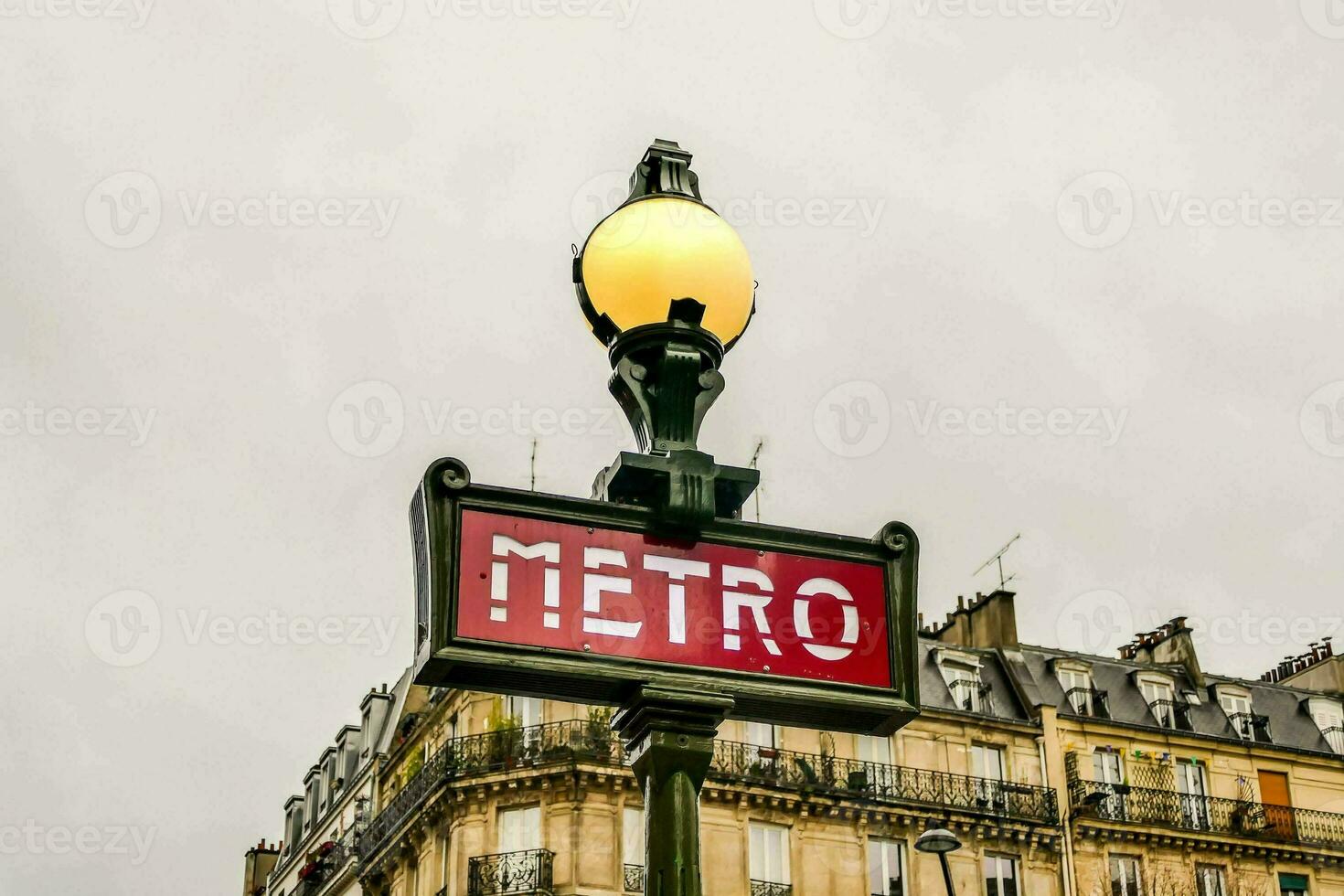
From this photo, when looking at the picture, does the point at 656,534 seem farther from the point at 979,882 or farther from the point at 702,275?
the point at 979,882

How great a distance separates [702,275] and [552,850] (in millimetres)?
30719

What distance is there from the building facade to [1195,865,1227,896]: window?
8 centimetres

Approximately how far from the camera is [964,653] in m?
41.5

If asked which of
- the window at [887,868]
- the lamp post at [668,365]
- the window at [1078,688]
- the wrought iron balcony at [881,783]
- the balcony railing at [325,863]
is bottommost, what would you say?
the lamp post at [668,365]

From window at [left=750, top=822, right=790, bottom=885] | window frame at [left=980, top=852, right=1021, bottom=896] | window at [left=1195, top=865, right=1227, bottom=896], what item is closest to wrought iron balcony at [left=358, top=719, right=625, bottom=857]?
window at [left=750, top=822, right=790, bottom=885]

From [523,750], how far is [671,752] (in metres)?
31.6

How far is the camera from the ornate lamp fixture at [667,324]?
5.44m

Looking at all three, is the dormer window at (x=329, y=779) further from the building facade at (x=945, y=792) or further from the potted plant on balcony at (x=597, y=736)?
the potted plant on balcony at (x=597, y=736)

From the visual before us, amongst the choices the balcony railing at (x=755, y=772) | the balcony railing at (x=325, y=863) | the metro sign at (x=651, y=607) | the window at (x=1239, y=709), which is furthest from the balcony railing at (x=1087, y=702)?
the metro sign at (x=651, y=607)

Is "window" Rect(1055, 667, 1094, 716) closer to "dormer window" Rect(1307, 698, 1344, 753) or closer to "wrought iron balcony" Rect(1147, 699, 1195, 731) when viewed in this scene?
"wrought iron balcony" Rect(1147, 699, 1195, 731)

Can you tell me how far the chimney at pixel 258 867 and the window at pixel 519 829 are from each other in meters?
29.3

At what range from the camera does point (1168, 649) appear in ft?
153

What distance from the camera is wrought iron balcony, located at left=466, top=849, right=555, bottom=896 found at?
34.7 metres

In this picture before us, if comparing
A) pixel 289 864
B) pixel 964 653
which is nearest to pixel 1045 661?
pixel 964 653
